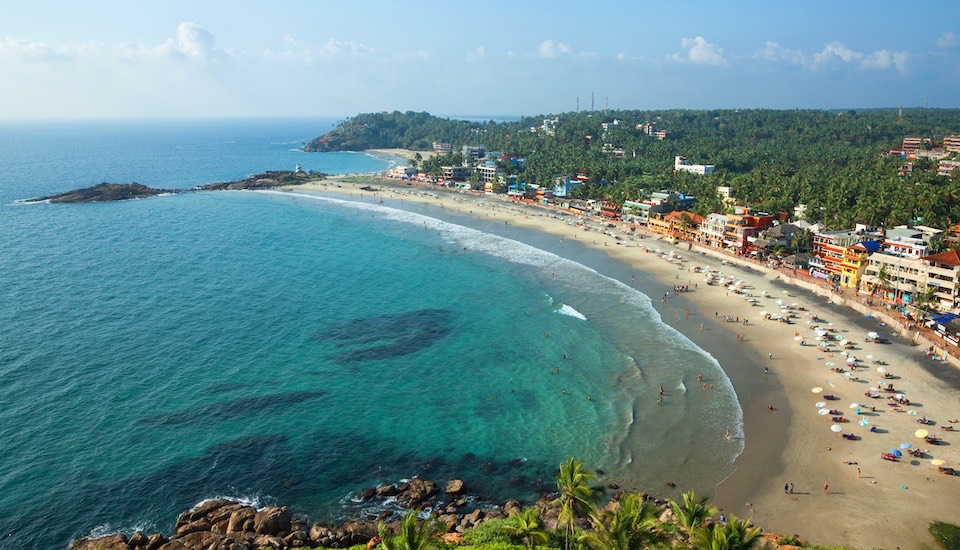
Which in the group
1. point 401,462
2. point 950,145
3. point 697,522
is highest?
point 950,145

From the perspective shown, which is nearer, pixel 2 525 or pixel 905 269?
pixel 2 525

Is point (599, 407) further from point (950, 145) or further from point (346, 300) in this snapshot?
point (950, 145)

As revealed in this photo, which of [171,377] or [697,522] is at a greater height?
[697,522]

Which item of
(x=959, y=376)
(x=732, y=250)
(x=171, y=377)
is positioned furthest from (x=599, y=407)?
(x=732, y=250)

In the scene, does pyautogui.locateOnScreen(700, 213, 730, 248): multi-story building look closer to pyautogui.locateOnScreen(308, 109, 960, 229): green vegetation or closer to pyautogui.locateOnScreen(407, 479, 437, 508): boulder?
pyautogui.locateOnScreen(308, 109, 960, 229): green vegetation

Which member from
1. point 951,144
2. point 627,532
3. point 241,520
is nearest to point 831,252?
point 627,532

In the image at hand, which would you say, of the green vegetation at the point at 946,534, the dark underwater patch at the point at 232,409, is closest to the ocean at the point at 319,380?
the dark underwater patch at the point at 232,409
